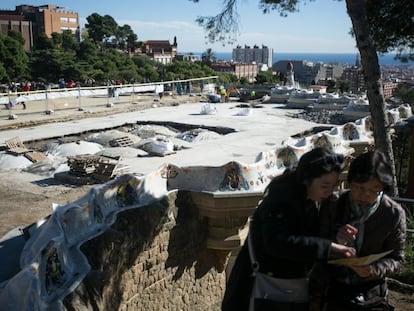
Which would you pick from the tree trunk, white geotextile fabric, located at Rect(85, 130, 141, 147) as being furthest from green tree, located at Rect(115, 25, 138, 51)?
the tree trunk

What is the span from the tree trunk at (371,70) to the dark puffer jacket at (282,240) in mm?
6430

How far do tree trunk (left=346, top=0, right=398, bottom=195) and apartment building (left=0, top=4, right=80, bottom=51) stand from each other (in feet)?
288

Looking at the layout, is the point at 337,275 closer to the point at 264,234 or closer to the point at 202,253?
the point at 264,234

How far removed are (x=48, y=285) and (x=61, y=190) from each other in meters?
5.57

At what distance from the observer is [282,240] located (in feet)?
8.79

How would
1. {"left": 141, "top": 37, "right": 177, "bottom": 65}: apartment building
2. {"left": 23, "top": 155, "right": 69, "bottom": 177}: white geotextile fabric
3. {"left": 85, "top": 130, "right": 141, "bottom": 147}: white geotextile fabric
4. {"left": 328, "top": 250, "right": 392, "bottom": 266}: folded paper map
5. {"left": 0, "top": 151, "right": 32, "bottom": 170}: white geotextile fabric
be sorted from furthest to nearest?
{"left": 141, "top": 37, "right": 177, "bottom": 65}: apartment building
{"left": 85, "top": 130, "right": 141, "bottom": 147}: white geotextile fabric
{"left": 0, "top": 151, "right": 32, "bottom": 170}: white geotextile fabric
{"left": 23, "top": 155, "right": 69, "bottom": 177}: white geotextile fabric
{"left": 328, "top": 250, "right": 392, "bottom": 266}: folded paper map

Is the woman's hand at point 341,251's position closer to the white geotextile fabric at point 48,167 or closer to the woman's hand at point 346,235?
the woman's hand at point 346,235

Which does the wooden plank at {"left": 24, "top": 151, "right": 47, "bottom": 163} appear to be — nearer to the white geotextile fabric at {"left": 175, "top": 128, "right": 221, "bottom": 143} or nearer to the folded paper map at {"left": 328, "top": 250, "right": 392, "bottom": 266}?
the white geotextile fabric at {"left": 175, "top": 128, "right": 221, "bottom": 143}

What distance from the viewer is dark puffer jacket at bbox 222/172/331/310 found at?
2.70 meters

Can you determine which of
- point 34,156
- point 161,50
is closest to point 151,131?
point 34,156

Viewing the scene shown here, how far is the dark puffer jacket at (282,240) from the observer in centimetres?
270

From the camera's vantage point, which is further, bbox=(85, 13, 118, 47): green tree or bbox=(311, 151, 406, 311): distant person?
bbox=(85, 13, 118, 47): green tree

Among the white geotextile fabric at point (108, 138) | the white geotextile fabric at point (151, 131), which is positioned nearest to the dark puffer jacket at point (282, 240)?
the white geotextile fabric at point (108, 138)

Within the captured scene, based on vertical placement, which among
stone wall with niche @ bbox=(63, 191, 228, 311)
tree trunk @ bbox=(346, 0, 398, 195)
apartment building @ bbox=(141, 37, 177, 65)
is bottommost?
stone wall with niche @ bbox=(63, 191, 228, 311)
